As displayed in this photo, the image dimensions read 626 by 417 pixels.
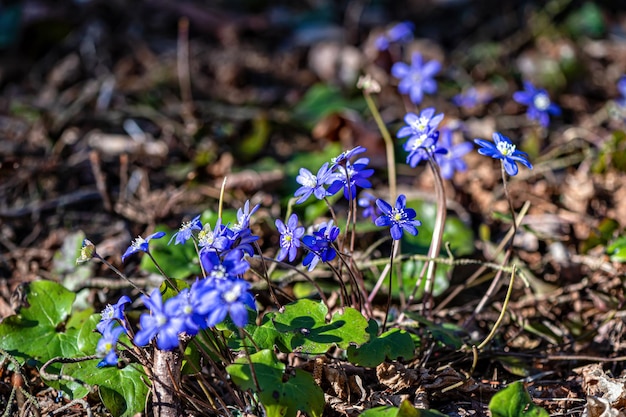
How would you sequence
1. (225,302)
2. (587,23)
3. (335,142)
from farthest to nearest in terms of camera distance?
(587,23) → (335,142) → (225,302)

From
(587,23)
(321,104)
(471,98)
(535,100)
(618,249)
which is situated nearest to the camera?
(618,249)

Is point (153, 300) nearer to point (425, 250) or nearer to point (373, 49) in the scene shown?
point (425, 250)

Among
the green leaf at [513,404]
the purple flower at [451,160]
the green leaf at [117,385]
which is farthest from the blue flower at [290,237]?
the purple flower at [451,160]

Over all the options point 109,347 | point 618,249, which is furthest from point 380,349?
point 618,249

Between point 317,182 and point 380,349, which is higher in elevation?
point 317,182

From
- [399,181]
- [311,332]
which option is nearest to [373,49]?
[399,181]

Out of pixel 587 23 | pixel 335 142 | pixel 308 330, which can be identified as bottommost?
pixel 335 142

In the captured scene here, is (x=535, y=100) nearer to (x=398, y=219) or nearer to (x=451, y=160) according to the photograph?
(x=451, y=160)
